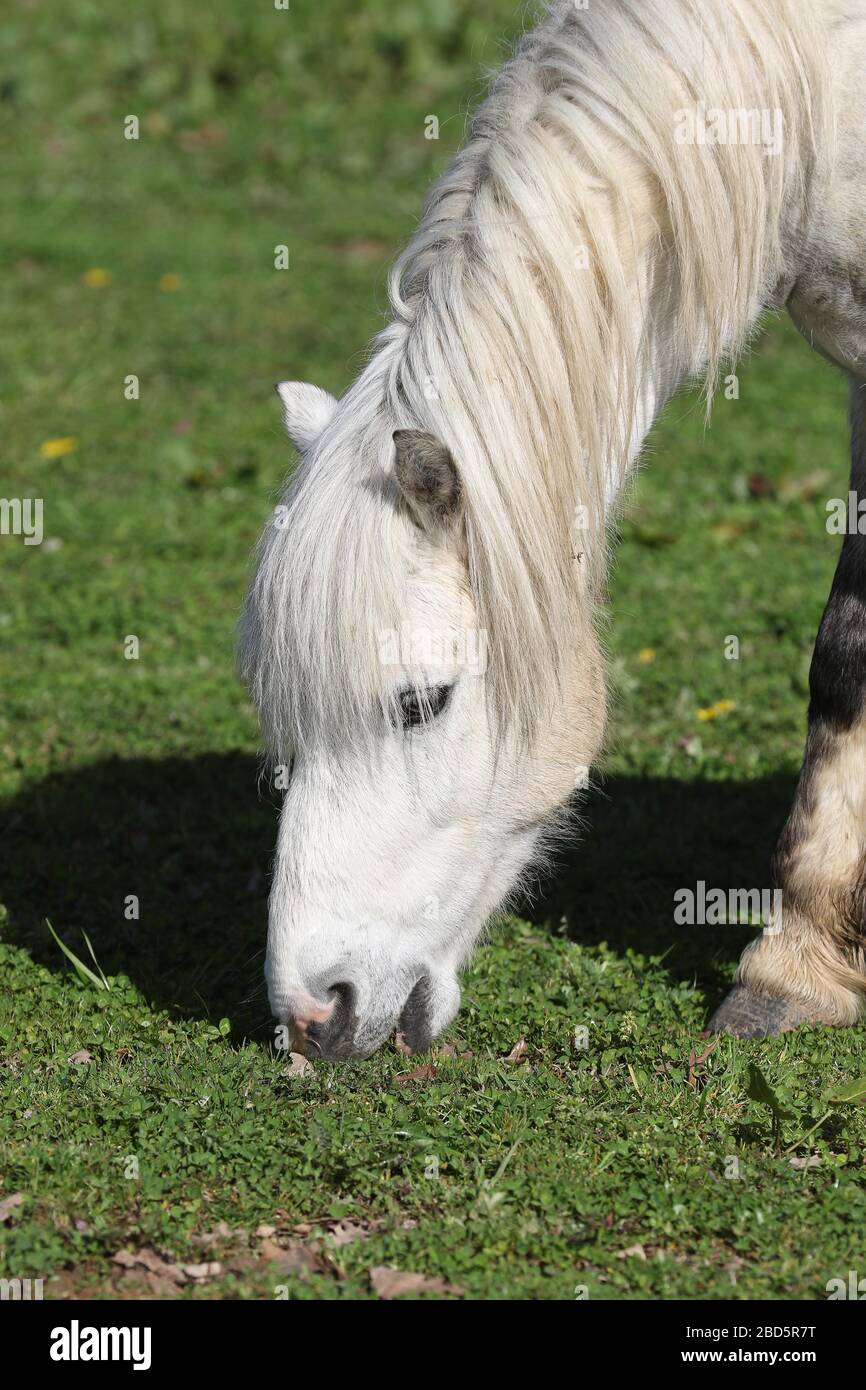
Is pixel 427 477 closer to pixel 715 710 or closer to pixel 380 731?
pixel 380 731

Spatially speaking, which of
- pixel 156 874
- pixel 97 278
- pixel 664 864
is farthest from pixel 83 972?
pixel 97 278

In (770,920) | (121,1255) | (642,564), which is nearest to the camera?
(121,1255)

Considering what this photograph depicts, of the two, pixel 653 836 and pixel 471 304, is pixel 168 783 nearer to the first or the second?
pixel 653 836

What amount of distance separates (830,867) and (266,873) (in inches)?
68.0

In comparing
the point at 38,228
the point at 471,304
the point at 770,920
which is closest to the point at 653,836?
the point at 770,920

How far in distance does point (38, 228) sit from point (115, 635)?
5855 mm

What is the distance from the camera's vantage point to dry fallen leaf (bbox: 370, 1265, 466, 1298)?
113 inches

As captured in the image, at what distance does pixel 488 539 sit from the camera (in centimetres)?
300

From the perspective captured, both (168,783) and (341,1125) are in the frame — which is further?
(168,783)

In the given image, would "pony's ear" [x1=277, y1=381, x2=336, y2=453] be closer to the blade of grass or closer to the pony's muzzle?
the pony's muzzle

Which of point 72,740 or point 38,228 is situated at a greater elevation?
point 38,228

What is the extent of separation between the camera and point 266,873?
4.63 meters

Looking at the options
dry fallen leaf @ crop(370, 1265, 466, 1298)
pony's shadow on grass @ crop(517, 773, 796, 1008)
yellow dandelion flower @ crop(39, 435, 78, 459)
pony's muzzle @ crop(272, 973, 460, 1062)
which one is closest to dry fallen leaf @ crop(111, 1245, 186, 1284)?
dry fallen leaf @ crop(370, 1265, 466, 1298)

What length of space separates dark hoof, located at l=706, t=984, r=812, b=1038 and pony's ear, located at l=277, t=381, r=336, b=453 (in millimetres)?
1752
